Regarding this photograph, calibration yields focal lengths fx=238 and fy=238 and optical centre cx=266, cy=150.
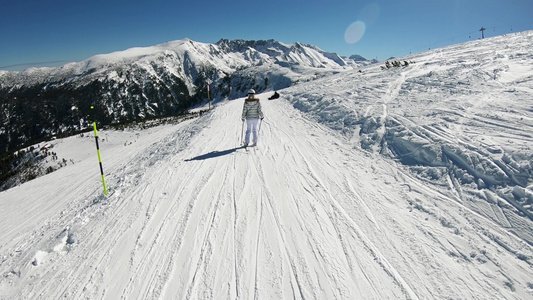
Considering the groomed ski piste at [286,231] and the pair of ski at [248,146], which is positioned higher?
the pair of ski at [248,146]

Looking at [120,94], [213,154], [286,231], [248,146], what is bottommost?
[286,231]

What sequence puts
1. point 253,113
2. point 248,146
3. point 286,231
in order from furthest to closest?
point 248,146
point 253,113
point 286,231

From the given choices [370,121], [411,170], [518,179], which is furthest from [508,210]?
[370,121]

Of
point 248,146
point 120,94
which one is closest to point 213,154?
point 248,146

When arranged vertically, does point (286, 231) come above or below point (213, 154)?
below

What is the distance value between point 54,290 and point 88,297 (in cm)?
67

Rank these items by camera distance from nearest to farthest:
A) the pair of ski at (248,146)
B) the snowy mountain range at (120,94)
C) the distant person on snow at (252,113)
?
the distant person on snow at (252,113) → the pair of ski at (248,146) → the snowy mountain range at (120,94)

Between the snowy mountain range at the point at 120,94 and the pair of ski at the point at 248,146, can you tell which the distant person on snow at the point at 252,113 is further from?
the snowy mountain range at the point at 120,94

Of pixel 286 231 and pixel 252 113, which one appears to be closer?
pixel 286 231

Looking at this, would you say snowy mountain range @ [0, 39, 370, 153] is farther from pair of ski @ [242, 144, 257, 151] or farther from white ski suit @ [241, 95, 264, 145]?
pair of ski @ [242, 144, 257, 151]

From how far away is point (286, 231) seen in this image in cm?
434

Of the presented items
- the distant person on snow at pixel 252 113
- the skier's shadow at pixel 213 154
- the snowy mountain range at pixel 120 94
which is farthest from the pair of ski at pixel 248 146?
the snowy mountain range at pixel 120 94

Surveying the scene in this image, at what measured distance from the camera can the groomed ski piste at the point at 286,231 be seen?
10.9ft

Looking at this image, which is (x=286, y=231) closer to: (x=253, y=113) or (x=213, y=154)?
(x=213, y=154)
